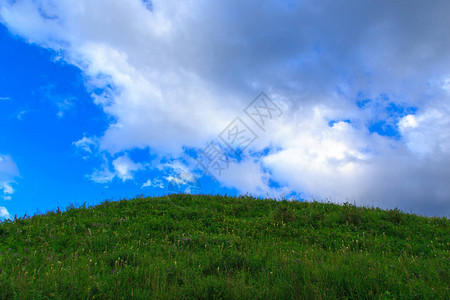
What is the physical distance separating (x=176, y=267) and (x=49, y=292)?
2.23 metres

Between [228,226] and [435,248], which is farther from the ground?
[228,226]

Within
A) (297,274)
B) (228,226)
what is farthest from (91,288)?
(228,226)

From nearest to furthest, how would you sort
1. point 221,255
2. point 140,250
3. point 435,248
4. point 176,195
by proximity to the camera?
point 221,255
point 140,250
point 435,248
point 176,195

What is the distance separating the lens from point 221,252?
7.10m

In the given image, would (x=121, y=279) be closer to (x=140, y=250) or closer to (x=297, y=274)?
(x=140, y=250)

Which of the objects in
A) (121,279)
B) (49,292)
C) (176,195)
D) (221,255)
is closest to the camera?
(49,292)

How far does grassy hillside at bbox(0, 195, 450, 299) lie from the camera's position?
4.41 m

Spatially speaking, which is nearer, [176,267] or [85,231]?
[176,267]

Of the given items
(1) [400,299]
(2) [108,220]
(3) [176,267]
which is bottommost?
(1) [400,299]

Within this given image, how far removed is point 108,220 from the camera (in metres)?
11.3

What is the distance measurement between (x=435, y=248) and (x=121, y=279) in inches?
415

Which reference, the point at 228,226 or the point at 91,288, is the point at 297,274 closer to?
the point at 91,288

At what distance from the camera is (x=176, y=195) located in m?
16.1

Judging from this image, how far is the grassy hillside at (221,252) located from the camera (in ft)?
14.5
